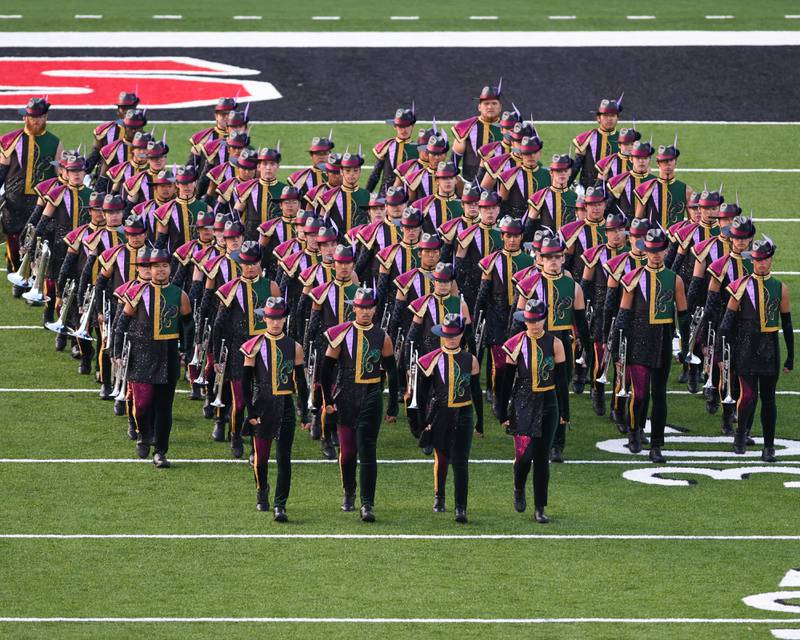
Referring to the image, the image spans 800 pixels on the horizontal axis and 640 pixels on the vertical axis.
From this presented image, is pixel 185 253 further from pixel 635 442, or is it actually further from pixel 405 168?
pixel 635 442

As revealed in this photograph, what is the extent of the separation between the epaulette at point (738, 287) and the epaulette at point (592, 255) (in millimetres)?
1484

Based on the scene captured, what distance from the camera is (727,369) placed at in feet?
55.6

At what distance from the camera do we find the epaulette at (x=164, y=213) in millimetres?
18875

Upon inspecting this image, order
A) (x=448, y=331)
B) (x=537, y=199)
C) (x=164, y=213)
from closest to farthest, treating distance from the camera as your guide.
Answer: (x=448, y=331)
(x=164, y=213)
(x=537, y=199)

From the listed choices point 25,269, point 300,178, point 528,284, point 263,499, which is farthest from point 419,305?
point 25,269

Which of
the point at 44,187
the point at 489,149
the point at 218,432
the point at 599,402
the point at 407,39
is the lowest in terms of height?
the point at 218,432

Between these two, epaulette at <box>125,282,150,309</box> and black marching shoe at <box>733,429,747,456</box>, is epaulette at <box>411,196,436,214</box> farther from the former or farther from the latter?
black marching shoe at <box>733,429,747,456</box>

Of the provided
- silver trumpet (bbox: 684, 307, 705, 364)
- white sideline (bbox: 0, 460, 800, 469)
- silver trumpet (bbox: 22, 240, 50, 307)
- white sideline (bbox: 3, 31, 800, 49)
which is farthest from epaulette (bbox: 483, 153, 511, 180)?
white sideline (bbox: 3, 31, 800, 49)

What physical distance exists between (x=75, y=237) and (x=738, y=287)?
636 cm

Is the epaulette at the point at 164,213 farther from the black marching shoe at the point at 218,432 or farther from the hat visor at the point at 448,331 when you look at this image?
the hat visor at the point at 448,331

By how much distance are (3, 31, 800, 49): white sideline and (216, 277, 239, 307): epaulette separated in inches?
589

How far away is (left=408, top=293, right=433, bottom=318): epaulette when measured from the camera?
1648cm

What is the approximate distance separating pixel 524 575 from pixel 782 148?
1422 centimetres

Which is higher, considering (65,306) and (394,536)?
(65,306)
